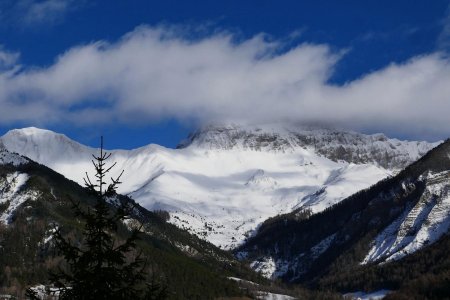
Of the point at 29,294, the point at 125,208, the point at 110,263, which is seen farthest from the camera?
the point at 125,208

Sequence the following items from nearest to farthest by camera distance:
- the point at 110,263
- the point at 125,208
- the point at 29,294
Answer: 1. the point at 29,294
2. the point at 110,263
3. the point at 125,208

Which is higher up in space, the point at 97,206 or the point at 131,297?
the point at 97,206

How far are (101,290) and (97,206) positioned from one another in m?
4.03

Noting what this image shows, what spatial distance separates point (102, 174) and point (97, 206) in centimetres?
241

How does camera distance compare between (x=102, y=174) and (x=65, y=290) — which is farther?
(x=102, y=174)

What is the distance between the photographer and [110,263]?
105ft

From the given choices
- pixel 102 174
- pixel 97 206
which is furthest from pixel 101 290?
pixel 102 174

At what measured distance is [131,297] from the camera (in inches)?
1224

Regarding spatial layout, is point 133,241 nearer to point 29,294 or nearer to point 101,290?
point 101,290

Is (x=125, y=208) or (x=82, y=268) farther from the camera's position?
(x=125, y=208)

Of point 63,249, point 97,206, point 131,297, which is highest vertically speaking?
point 97,206

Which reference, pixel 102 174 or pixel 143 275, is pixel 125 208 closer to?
pixel 102 174

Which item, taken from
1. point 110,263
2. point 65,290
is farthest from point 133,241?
point 65,290

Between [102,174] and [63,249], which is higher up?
[102,174]
